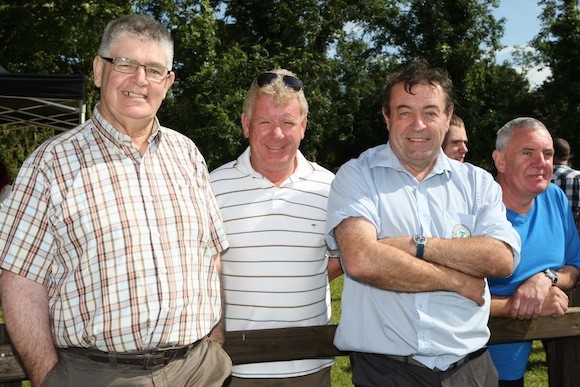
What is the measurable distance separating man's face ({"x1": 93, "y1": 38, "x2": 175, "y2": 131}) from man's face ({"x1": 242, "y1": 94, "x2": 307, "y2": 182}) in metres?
0.72

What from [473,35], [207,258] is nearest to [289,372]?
[207,258]

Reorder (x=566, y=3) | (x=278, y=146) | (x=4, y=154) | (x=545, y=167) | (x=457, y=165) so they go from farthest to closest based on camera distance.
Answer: (x=566, y=3), (x=4, y=154), (x=545, y=167), (x=278, y=146), (x=457, y=165)

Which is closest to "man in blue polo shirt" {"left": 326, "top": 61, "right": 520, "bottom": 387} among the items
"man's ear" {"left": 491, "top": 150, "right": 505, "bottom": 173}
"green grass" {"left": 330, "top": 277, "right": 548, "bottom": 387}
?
"man's ear" {"left": 491, "top": 150, "right": 505, "bottom": 173}

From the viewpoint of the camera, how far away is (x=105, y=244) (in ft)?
7.22

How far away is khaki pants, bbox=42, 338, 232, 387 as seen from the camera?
7.16 feet

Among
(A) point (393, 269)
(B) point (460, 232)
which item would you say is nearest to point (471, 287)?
(B) point (460, 232)

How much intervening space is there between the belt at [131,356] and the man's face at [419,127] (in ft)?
4.19

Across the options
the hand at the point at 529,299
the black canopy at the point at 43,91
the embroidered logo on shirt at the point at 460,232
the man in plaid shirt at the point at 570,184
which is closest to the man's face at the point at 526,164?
the hand at the point at 529,299

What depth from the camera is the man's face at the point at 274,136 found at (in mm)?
Answer: 3041

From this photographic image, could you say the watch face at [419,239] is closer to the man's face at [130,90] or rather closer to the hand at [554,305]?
the hand at [554,305]

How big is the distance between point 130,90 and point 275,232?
95 centimetres

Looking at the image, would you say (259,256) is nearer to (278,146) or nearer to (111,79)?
(278,146)

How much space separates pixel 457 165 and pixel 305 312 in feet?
3.16

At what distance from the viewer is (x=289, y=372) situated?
2973 mm
